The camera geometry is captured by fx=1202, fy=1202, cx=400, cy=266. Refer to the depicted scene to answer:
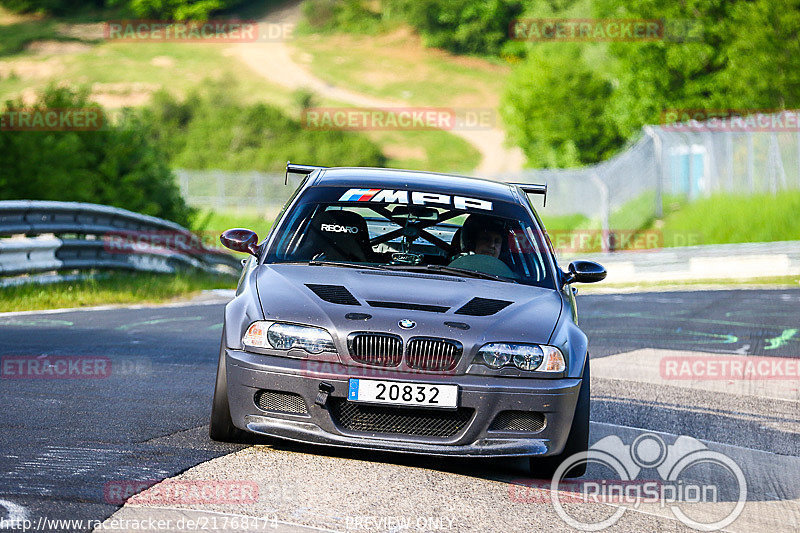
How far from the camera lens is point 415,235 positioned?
7.61 metres

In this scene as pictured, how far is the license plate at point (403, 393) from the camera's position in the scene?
19.0 ft

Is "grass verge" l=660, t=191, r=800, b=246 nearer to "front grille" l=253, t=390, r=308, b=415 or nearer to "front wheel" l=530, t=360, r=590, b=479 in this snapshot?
"front wheel" l=530, t=360, r=590, b=479

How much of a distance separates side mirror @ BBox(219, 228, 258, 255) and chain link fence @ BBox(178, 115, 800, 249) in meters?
24.6

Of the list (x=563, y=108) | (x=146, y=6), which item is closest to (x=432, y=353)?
(x=563, y=108)

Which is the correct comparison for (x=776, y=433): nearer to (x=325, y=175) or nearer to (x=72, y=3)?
(x=325, y=175)

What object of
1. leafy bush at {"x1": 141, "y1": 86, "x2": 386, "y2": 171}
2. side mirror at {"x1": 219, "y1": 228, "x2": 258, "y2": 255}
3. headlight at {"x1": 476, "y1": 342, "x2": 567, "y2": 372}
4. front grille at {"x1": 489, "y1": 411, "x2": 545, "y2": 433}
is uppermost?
side mirror at {"x1": 219, "y1": 228, "x2": 258, "y2": 255}

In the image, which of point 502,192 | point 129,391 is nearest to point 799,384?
point 502,192

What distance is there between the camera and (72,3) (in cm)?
11694

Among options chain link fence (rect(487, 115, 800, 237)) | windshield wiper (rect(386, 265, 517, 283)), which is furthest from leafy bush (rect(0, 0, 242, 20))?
windshield wiper (rect(386, 265, 517, 283))

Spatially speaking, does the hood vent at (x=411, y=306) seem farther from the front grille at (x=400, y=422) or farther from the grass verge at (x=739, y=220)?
the grass verge at (x=739, y=220)

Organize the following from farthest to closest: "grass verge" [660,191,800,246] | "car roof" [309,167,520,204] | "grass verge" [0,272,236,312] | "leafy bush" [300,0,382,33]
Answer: "leafy bush" [300,0,382,33], "grass verge" [660,191,800,246], "grass verge" [0,272,236,312], "car roof" [309,167,520,204]

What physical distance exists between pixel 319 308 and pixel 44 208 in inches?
384

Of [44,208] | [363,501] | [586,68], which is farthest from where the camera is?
[586,68]

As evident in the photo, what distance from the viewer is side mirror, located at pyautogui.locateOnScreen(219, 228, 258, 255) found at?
7.20m
